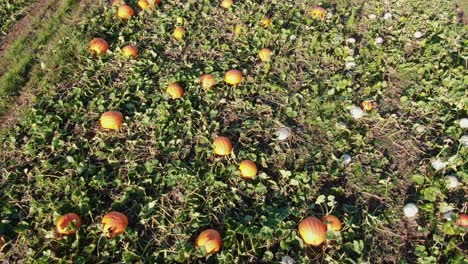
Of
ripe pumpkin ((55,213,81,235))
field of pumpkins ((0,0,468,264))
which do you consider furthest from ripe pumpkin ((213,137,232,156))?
ripe pumpkin ((55,213,81,235))

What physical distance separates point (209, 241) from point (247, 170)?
852mm

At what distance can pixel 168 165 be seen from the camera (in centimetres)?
412

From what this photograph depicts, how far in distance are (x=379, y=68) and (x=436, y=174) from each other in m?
1.68

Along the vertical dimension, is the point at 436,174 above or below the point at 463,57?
below

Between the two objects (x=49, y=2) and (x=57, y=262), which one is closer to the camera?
(x=57, y=262)

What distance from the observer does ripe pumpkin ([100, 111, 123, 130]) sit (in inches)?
174

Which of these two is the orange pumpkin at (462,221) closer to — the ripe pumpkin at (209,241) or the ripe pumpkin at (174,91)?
the ripe pumpkin at (209,241)

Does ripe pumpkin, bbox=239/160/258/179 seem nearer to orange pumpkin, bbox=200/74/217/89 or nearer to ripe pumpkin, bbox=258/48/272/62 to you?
orange pumpkin, bbox=200/74/217/89

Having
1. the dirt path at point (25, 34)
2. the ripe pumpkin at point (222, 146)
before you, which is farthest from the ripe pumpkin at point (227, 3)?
the ripe pumpkin at point (222, 146)

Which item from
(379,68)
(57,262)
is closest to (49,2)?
(57,262)

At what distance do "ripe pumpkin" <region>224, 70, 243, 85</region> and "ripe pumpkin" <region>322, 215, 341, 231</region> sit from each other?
201cm

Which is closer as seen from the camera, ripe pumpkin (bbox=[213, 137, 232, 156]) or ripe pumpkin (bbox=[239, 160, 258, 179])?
ripe pumpkin (bbox=[239, 160, 258, 179])

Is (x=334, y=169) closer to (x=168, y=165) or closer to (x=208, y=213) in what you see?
(x=208, y=213)

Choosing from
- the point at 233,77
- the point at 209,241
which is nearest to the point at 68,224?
the point at 209,241
